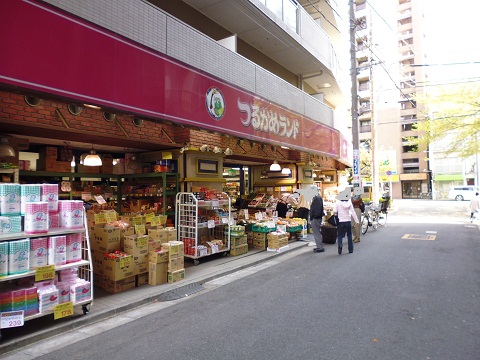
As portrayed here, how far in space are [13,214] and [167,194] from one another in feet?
15.2

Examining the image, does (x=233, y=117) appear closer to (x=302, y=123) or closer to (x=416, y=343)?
(x=302, y=123)

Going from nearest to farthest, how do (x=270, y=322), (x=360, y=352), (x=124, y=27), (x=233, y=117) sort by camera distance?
(x=360, y=352), (x=270, y=322), (x=124, y=27), (x=233, y=117)

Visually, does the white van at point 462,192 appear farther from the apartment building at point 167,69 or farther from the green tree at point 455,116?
the apartment building at point 167,69

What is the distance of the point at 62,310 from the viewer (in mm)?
4824

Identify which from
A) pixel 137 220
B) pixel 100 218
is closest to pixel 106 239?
pixel 100 218

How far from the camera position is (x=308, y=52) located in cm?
1486

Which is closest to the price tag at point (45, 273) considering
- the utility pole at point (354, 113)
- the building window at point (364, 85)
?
the utility pole at point (354, 113)

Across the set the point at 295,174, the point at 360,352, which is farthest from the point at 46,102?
the point at 295,174

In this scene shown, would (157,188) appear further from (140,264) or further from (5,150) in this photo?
(5,150)

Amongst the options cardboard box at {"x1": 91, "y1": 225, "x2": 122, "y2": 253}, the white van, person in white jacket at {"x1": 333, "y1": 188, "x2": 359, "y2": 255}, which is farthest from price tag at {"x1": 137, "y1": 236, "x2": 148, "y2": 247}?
the white van

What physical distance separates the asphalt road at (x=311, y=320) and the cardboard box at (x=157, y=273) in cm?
96

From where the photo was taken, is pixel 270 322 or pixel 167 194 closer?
pixel 270 322

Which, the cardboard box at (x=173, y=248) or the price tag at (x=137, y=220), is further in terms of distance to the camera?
the price tag at (x=137, y=220)

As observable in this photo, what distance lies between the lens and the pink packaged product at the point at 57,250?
487cm
